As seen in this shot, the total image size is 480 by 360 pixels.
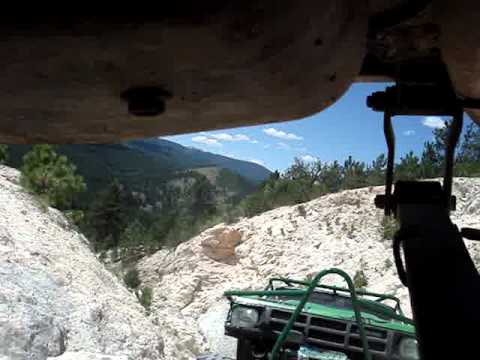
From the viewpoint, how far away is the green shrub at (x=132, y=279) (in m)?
17.1

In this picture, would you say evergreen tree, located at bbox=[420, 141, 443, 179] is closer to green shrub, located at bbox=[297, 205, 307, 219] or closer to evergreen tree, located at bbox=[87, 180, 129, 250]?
green shrub, located at bbox=[297, 205, 307, 219]

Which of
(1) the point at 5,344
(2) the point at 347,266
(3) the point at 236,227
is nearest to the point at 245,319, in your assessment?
(1) the point at 5,344

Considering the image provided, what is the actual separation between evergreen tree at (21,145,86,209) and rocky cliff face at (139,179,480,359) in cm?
398

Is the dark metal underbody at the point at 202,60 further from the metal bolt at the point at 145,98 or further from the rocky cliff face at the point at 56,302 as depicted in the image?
the rocky cliff face at the point at 56,302

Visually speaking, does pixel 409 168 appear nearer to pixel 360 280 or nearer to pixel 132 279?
pixel 360 280

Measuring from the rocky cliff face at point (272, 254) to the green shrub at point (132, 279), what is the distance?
558 mm

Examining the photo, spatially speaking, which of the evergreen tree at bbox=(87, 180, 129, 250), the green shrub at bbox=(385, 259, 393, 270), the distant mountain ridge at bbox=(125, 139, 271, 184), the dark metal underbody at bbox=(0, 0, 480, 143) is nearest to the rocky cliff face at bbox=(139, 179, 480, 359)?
the green shrub at bbox=(385, 259, 393, 270)

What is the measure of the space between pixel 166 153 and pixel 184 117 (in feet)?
334

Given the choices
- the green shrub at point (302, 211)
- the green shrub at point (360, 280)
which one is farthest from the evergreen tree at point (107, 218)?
the green shrub at point (360, 280)

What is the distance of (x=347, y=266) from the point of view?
1623cm

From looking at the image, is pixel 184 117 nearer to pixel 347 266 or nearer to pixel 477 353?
pixel 477 353

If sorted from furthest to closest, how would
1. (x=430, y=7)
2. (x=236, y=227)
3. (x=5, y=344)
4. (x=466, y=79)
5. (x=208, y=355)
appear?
(x=236, y=227) < (x=5, y=344) < (x=208, y=355) < (x=466, y=79) < (x=430, y=7)

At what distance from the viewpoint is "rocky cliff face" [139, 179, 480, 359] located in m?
15.3

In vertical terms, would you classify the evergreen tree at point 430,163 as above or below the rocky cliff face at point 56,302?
above
